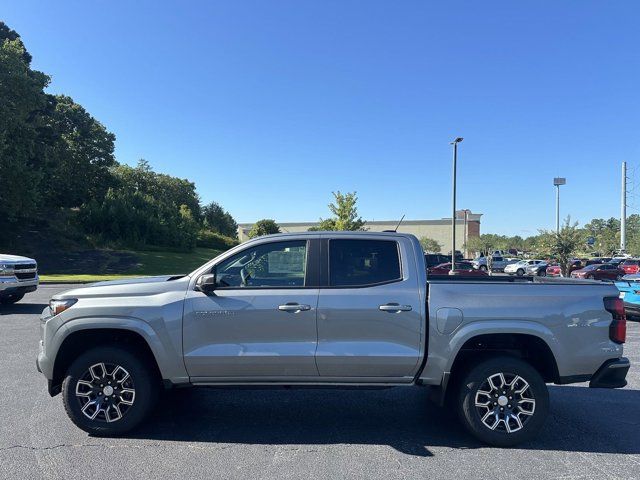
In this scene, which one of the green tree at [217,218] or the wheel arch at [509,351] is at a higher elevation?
the green tree at [217,218]

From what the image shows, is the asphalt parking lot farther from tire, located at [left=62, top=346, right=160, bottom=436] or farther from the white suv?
the white suv

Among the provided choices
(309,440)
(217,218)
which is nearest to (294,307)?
(309,440)

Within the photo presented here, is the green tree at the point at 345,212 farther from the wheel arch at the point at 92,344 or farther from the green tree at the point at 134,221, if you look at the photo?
the wheel arch at the point at 92,344

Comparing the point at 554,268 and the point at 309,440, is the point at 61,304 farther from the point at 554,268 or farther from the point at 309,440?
the point at 554,268

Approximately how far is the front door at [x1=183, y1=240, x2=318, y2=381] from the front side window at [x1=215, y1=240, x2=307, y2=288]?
14 centimetres

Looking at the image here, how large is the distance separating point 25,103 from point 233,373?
108 feet

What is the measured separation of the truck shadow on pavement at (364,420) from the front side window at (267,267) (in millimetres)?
1472

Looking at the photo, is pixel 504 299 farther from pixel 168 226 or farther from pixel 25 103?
pixel 168 226

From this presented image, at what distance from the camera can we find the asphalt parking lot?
146 inches

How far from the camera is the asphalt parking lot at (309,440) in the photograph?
3709 mm

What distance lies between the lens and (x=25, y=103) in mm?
29625

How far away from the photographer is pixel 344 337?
4.18 meters

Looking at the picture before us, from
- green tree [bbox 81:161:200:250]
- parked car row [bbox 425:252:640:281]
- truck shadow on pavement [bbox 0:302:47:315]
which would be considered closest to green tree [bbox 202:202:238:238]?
green tree [bbox 81:161:200:250]

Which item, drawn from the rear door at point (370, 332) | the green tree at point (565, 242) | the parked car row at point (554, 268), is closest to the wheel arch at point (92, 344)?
the rear door at point (370, 332)
